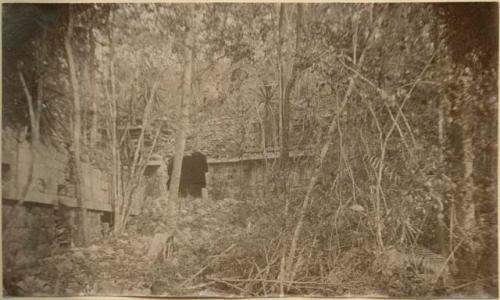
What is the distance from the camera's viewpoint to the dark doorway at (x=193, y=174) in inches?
121

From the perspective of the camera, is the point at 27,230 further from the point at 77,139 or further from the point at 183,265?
the point at 183,265

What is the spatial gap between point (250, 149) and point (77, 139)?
108cm

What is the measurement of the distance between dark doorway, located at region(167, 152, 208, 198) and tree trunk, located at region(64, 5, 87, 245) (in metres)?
0.55

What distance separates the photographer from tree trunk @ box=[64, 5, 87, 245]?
10.1 feet

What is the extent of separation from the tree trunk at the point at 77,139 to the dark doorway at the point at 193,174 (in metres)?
0.55

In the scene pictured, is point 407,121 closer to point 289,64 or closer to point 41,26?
point 289,64

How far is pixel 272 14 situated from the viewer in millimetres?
3066

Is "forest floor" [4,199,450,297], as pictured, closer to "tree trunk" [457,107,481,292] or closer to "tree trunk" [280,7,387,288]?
"tree trunk" [280,7,387,288]

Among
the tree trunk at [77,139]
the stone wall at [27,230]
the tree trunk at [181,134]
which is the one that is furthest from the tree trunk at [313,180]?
the stone wall at [27,230]

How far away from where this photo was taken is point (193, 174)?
3.09 m

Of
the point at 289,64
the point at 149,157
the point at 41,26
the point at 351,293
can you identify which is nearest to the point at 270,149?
the point at 289,64

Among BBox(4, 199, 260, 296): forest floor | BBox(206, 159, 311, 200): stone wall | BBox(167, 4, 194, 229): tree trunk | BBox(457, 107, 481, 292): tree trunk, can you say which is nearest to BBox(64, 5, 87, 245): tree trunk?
BBox(4, 199, 260, 296): forest floor

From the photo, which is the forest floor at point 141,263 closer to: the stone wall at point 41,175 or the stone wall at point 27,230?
the stone wall at point 27,230

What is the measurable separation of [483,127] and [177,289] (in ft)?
7.08
